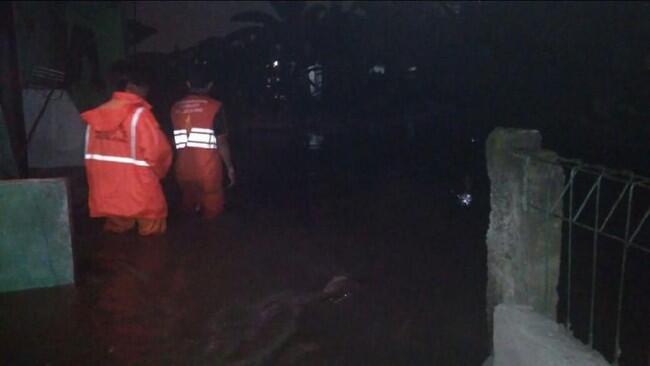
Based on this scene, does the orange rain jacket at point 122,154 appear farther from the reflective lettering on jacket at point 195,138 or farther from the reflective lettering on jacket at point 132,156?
the reflective lettering on jacket at point 195,138

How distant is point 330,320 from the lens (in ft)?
16.9

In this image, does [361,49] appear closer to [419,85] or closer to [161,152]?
[419,85]

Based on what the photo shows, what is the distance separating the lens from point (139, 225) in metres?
7.05

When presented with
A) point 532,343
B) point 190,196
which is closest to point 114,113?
point 190,196

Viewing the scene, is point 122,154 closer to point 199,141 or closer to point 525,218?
point 199,141

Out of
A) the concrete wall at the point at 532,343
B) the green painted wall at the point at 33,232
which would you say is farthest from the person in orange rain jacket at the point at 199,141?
the concrete wall at the point at 532,343

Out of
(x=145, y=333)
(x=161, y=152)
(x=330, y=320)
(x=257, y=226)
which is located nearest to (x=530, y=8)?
(x=257, y=226)

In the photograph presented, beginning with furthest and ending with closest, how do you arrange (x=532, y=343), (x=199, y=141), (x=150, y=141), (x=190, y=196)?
1. (x=190, y=196)
2. (x=199, y=141)
3. (x=150, y=141)
4. (x=532, y=343)

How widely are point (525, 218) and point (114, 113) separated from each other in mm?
4117

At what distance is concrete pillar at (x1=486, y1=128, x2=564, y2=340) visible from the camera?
3.65m

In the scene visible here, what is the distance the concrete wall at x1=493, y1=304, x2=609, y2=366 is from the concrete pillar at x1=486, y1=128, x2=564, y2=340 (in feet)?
0.46

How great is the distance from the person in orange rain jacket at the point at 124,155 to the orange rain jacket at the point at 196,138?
71cm

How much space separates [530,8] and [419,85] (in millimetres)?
7177

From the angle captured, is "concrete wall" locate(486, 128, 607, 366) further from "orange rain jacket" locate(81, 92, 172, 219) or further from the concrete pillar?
"orange rain jacket" locate(81, 92, 172, 219)
